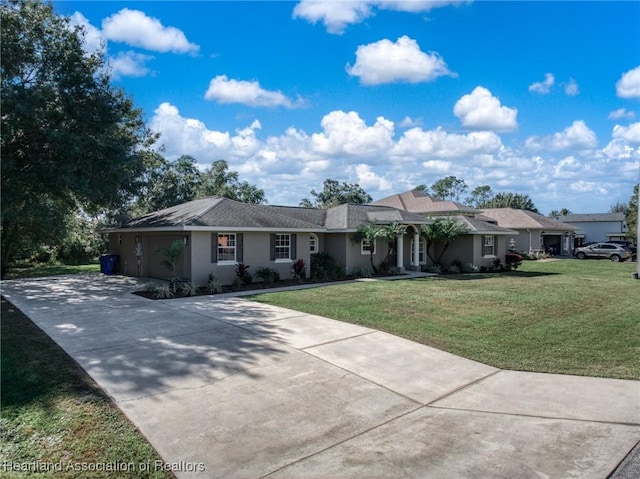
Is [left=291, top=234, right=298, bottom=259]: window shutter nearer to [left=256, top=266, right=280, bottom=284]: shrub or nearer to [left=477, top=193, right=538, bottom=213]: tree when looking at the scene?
[left=256, top=266, right=280, bottom=284]: shrub

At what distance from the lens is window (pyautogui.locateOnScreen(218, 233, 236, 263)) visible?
16031mm

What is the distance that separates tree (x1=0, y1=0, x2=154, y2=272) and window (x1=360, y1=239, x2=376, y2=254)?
1094 centimetres

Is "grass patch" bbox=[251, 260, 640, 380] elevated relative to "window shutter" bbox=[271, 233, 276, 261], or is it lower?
lower

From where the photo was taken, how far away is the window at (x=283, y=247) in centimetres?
1780

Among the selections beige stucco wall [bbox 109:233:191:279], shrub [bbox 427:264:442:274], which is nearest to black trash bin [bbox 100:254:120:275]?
beige stucco wall [bbox 109:233:191:279]

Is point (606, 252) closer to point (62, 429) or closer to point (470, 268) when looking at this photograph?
point (470, 268)

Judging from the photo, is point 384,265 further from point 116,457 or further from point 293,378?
point 116,457

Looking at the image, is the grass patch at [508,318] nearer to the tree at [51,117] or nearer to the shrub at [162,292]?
the shrub at [162,292]

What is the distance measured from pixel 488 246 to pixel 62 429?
24523 millimetres

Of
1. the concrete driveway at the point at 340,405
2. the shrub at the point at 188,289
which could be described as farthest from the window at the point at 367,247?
the concrete driveway at the point at 340,405

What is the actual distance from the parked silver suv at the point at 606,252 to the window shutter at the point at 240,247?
33.4m

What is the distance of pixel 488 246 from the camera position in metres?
25.1

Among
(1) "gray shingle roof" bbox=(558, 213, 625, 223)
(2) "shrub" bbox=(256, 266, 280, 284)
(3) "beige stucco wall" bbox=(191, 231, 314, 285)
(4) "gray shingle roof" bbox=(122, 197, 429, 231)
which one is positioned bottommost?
(2) "shrub" bbox=(256, 266, 280, 284)

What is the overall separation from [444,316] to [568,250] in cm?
3916
